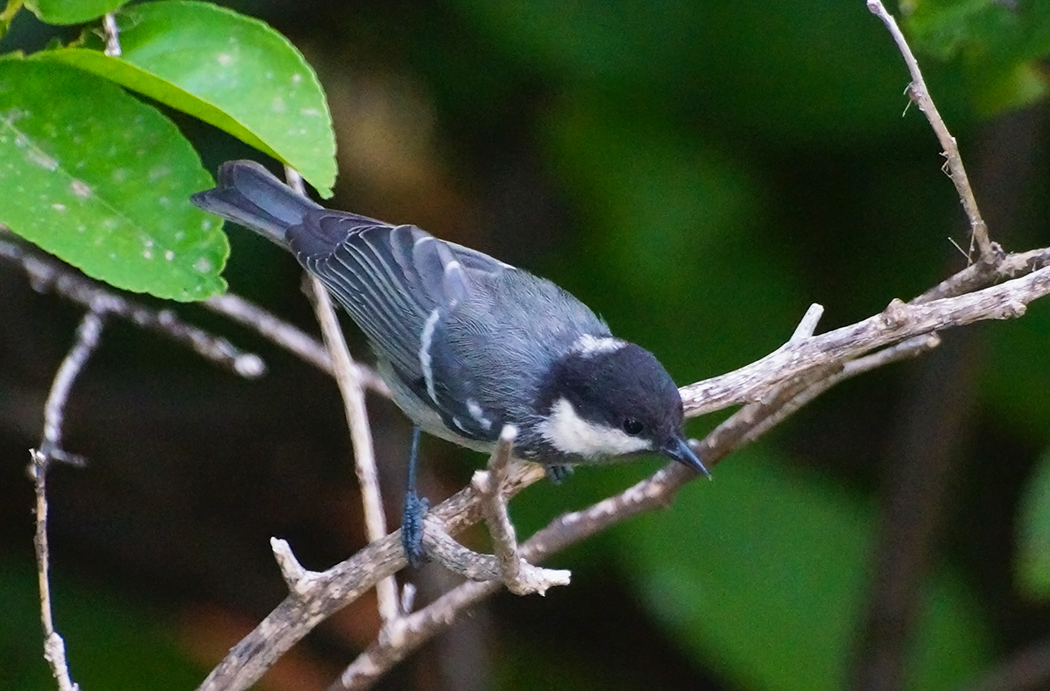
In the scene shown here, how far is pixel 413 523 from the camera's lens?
2111mm

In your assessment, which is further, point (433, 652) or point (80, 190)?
point (433, 652)

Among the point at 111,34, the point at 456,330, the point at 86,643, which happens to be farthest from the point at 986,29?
the point at 86,643

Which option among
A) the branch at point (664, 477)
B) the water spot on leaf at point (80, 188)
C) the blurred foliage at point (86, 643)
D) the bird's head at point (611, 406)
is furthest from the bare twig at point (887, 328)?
the blurred foliage at point (86, 643)

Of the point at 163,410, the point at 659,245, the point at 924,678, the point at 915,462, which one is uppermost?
the point at 163,410

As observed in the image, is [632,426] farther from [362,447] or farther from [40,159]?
[40,159]

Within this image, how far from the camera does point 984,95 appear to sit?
2.13 meters

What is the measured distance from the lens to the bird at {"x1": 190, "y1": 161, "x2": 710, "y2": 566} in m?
2.28

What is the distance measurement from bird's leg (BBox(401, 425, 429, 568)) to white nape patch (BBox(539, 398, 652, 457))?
0.27 meters

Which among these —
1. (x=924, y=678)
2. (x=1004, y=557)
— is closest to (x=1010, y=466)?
(x=1004, y=557)

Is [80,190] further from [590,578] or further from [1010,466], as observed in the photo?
[1010,466]

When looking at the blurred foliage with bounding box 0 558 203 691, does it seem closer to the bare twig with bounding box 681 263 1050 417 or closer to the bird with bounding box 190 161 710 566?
the bird with bounding box 190 161 710 566

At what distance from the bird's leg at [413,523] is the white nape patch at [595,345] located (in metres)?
0.41

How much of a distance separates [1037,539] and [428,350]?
120 cm

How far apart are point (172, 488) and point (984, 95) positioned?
2.23 metres
